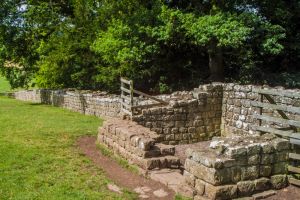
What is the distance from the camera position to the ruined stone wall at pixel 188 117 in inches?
508

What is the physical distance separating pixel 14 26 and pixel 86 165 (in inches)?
764

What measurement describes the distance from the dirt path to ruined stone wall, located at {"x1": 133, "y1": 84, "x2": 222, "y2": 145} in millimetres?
2476

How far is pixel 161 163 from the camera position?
893 centimetres

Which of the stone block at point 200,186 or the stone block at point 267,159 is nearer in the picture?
the stone block at point 200,186

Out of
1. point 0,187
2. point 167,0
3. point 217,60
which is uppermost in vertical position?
point 167,0

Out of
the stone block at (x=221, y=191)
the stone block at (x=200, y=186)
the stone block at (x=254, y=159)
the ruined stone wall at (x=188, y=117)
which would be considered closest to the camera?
the stone block at (x=221, y=191)

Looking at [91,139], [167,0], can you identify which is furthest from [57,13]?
[91,139]

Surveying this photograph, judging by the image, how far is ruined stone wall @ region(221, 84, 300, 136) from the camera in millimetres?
12789

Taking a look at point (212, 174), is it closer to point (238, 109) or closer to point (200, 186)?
point (200, 186)

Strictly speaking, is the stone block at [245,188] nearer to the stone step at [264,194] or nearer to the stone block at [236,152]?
the stone step at [264,194]

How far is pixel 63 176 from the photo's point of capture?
8336 millimetres

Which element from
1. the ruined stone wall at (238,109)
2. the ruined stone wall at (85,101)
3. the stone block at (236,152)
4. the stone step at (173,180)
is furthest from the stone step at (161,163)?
the ruined stone wall at (85,101)

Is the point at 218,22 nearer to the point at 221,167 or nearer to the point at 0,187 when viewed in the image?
the point at 221,167

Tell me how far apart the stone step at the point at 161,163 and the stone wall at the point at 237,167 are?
144 cm
